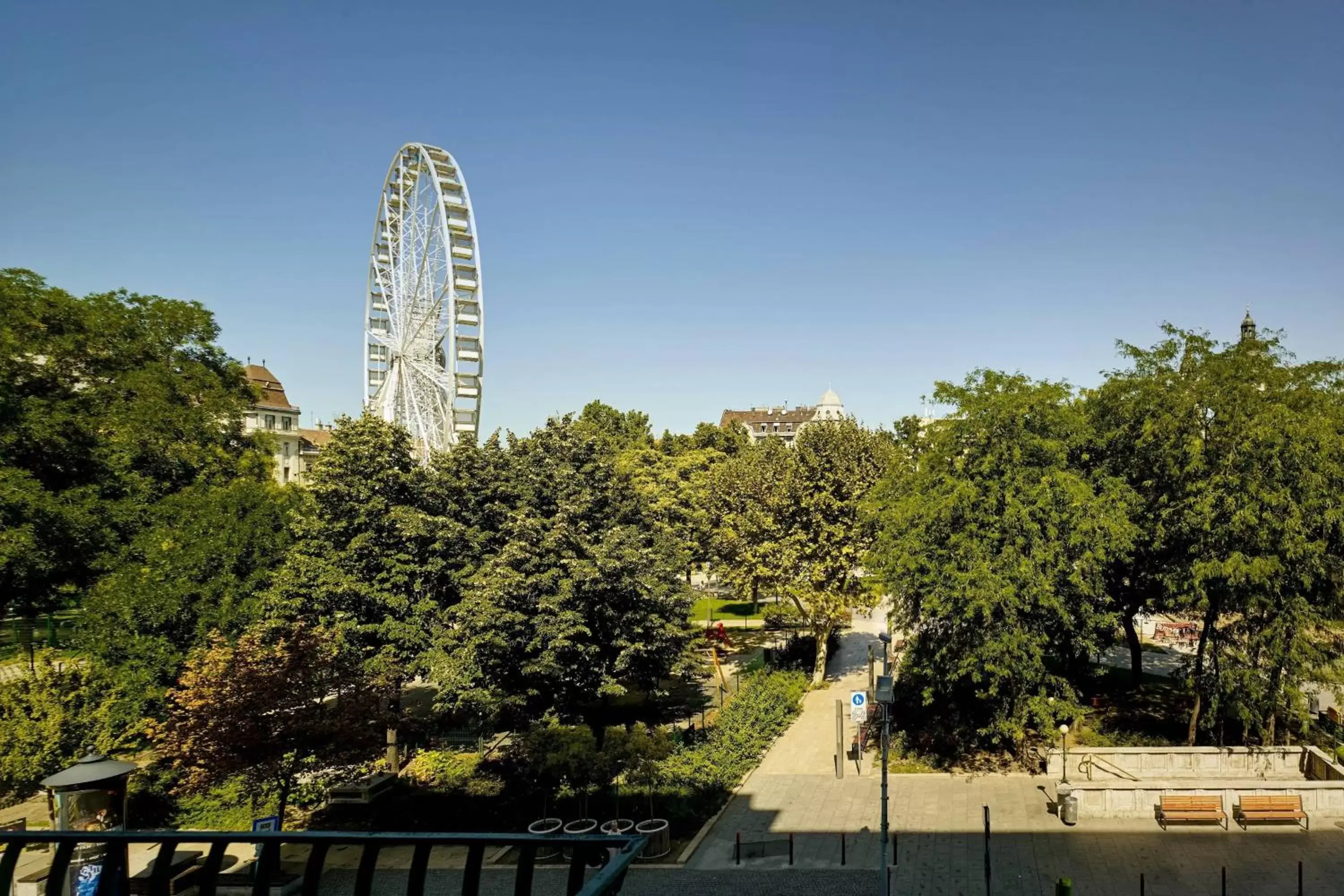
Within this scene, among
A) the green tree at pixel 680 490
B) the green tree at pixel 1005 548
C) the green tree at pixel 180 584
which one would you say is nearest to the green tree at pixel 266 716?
the green tree at pixel 180 584

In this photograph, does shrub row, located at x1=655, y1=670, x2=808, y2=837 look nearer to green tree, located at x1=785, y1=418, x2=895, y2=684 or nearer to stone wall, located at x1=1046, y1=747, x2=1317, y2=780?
green tree, located at x1=785, y1=418, x2=895, y2=684

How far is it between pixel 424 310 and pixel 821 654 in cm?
2488

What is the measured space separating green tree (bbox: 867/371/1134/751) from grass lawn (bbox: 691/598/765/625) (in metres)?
22.7

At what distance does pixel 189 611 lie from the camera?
20938mm

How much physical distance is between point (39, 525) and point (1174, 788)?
31135 mm

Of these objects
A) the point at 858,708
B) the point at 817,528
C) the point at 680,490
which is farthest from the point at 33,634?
the point at 858,708

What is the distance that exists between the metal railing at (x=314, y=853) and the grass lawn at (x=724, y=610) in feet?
136

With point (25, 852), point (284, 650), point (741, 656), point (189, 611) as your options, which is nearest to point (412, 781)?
point (284, 650)

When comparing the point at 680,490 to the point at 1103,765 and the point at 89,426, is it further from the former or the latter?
the point at 1103,765

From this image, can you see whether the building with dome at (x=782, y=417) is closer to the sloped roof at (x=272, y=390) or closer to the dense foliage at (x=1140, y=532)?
the sloped roof at (x=272, y=390)

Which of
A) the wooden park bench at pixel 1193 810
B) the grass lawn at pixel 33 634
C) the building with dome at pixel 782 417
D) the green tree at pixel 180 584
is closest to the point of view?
the wooden park bench at pixel 1193 810

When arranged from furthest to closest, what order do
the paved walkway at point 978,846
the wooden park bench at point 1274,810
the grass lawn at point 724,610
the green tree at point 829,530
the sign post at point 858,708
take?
the grass lawn at point 724,610
the green tree at point 829,530
the sign post at point 858,708
the wooden park bench at point 1274,810
the paved walkway at point 978,846

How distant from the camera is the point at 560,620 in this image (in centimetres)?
2170

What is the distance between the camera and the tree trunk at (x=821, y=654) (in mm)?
30797
